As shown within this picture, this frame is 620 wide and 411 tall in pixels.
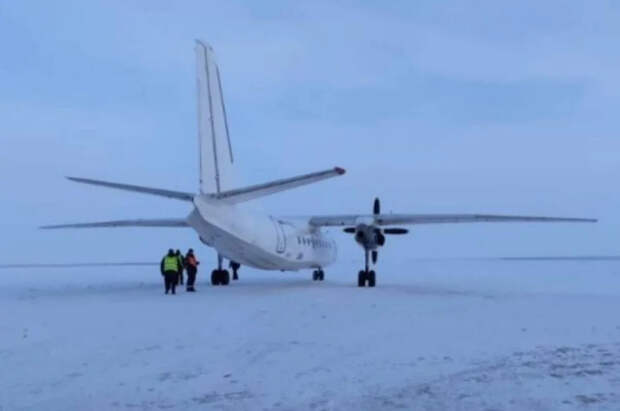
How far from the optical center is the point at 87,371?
834 centimetres

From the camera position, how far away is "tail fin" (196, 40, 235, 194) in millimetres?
20203

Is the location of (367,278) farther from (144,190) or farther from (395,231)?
(144,190)

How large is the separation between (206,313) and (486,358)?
7.07 meters

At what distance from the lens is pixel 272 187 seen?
1789 cm

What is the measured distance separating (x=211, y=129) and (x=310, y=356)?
500 inches

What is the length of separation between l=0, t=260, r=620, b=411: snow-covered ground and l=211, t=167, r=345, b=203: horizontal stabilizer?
2924 mm

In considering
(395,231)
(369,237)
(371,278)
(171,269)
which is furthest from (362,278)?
(171,269)

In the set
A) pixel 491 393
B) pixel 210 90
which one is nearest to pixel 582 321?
pixel 491 393

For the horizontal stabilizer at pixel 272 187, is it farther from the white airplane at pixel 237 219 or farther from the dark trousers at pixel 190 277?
the dark trousers at pixel 190 277

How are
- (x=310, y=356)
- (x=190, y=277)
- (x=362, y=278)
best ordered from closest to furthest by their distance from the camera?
(x=310, y=356) → (x=190, y=277) → (x=362, y=278)

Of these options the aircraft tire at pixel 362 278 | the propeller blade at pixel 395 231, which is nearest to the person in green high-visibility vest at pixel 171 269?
the aircraft tire at pixel 362 278

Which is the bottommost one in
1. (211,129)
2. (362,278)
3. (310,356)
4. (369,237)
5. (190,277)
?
(310,356)

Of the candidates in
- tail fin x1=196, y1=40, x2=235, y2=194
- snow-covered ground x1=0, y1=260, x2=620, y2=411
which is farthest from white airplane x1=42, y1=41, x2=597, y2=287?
snow-covered ground x1=0, y1=260, x2=620, y2=411

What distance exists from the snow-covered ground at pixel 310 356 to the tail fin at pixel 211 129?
4.89m
